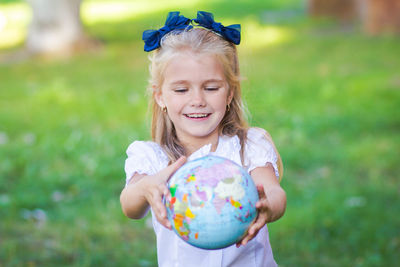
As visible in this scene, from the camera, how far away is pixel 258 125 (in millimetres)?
6680

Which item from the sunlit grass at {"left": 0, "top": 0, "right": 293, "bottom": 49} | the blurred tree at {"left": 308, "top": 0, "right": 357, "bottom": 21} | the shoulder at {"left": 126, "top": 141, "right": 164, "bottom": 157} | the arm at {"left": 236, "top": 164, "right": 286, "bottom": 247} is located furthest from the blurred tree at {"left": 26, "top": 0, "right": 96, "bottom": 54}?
the arm at {"left": 236, "top": 164, "right": 286, "bottom": 247}

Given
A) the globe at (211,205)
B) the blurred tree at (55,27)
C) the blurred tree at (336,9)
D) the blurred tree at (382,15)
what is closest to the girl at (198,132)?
the globe at (211,205)

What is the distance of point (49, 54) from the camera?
1138 cm

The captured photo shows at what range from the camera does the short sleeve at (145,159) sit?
9.07 feet

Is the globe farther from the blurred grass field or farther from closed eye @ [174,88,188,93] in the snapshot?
the blurred grass field

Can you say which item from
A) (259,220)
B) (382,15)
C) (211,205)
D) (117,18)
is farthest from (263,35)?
(211,205)

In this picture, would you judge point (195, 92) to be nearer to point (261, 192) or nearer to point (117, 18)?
point (261, 192)

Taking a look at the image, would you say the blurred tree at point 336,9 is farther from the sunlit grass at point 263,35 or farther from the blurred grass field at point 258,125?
the blurred grass field at point 258,125

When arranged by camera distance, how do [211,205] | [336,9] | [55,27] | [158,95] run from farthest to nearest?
[336,9] < [55,27] < [158,95] < [211,205]

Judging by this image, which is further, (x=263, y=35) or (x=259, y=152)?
(x=263, y=35)

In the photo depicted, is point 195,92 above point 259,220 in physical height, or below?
above

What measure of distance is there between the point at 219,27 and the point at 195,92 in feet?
1.09

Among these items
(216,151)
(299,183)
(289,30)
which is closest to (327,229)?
(299,183)

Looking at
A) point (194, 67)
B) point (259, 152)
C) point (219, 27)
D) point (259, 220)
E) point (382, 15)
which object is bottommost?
point (259, 220)
